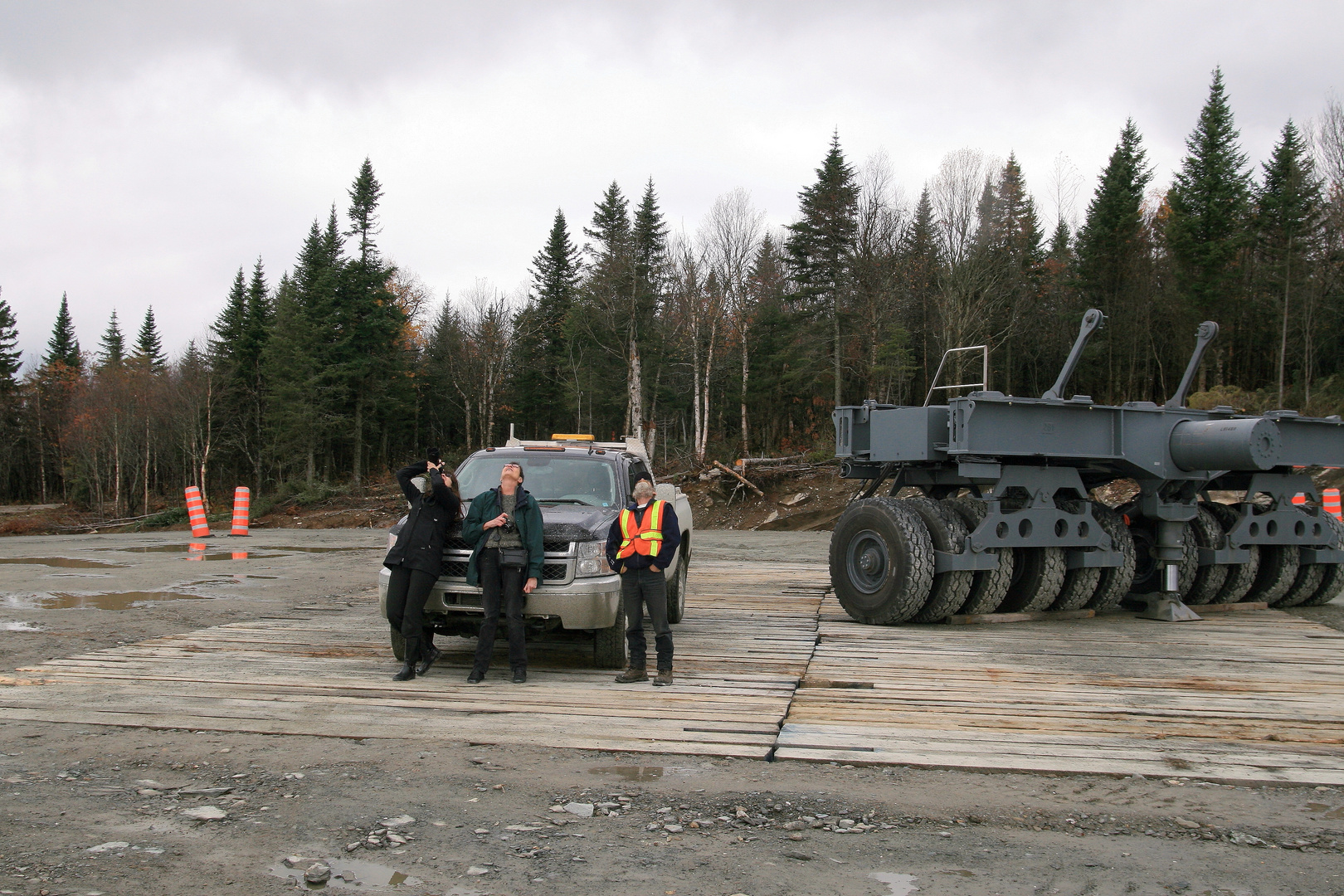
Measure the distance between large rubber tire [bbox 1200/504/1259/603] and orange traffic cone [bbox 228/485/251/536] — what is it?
800 inches

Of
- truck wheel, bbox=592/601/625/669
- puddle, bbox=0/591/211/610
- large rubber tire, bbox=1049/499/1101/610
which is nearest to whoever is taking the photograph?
truck wheel, bbox=592/601/625/669

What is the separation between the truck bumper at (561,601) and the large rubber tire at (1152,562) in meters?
6.57

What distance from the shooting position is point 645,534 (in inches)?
275

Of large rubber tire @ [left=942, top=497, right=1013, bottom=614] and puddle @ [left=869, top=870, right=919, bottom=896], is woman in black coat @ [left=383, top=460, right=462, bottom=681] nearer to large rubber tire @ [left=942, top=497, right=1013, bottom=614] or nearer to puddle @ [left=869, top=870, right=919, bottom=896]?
puddle @ [left=869, top=870, right=919, bottom=896]

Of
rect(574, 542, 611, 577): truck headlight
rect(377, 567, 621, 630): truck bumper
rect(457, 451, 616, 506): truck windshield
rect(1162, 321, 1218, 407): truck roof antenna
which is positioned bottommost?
rect(377, 567, 621, 630): truck bumper

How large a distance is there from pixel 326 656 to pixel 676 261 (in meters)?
39.9

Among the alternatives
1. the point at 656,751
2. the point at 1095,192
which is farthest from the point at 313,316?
the point at 656,751

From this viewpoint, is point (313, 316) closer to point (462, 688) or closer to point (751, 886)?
point (462, 688)

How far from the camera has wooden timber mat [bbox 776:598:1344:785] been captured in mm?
5059

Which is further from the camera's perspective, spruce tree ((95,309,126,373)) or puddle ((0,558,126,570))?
spruce tree ((95,309,126,373))

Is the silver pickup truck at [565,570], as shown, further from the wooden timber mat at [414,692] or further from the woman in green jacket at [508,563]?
the wooden timber mat at [414,692]

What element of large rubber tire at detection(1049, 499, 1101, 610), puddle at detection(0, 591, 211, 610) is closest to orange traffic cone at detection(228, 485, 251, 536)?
puddle at detection(0, 591, 211, 610)

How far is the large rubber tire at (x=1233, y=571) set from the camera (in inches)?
431

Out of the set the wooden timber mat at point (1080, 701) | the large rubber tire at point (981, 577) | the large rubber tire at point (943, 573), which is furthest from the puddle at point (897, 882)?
the large rubber tire at point (981, 577)
